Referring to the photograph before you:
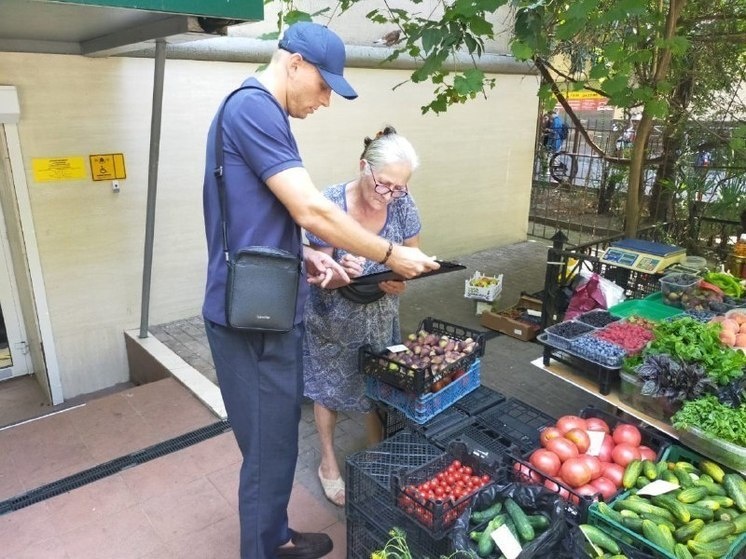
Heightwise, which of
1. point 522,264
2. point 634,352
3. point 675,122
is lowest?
point 522,264

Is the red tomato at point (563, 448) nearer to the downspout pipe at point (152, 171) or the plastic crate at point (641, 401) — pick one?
the plastic crate at point (641, 401)

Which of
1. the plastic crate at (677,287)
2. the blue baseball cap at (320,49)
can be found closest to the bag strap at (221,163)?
the blue baseball cap at (320,49)

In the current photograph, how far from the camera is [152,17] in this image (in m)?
3.27

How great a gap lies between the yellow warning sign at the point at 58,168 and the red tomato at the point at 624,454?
4191mm

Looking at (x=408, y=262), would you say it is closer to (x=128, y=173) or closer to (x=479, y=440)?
(x=479, y=440)

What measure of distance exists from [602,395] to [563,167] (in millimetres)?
10007

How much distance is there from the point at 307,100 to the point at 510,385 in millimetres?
3051

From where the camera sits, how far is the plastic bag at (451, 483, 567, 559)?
73.4 inches

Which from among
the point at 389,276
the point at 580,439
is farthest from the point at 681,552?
the point at 389,276

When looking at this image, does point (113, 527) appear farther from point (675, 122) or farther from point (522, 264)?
point (675, 122)

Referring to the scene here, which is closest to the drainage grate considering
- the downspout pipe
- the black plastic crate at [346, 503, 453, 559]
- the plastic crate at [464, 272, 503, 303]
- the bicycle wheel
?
the black plastic crate at [346, 503, 453, 559]

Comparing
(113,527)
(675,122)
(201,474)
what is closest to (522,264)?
(675,122)

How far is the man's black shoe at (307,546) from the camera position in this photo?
2461 mm

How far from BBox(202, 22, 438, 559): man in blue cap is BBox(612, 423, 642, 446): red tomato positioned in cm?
114
